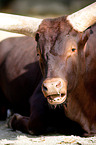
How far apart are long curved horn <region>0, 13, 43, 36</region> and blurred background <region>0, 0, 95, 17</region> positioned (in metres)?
9.52

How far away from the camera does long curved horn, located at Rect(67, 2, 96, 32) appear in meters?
3.15

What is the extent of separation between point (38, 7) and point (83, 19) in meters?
11.0

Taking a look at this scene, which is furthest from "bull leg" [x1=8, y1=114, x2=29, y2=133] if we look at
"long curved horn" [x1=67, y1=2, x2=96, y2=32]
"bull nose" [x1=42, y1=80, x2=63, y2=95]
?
"long curved horn" [x1=67, y1=2, x2=96, y2=32]

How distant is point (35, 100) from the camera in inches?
154

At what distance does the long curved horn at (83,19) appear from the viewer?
3154mm

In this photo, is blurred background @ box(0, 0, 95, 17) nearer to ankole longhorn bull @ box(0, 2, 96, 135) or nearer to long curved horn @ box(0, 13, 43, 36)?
ankole longhorn bull @ box(0, 2, 96, 135)

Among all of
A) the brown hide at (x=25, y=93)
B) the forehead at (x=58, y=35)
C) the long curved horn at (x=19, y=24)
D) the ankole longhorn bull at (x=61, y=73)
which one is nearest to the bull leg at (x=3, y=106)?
the brown hide at (x=25, y=93)

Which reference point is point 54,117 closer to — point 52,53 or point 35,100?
point 35,100

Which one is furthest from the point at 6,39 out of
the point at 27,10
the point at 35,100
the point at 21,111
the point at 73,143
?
the point at 27,10

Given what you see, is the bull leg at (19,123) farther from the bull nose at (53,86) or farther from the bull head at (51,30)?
the bull nose at (53,86)

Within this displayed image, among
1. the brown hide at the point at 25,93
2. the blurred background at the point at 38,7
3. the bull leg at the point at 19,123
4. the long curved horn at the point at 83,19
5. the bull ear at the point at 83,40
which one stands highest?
the blurred background at the point at 38,7

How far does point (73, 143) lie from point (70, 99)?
0.58 metres

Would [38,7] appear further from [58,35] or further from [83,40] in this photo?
[58,35]

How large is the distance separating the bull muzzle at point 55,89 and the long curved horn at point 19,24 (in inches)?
36.4
